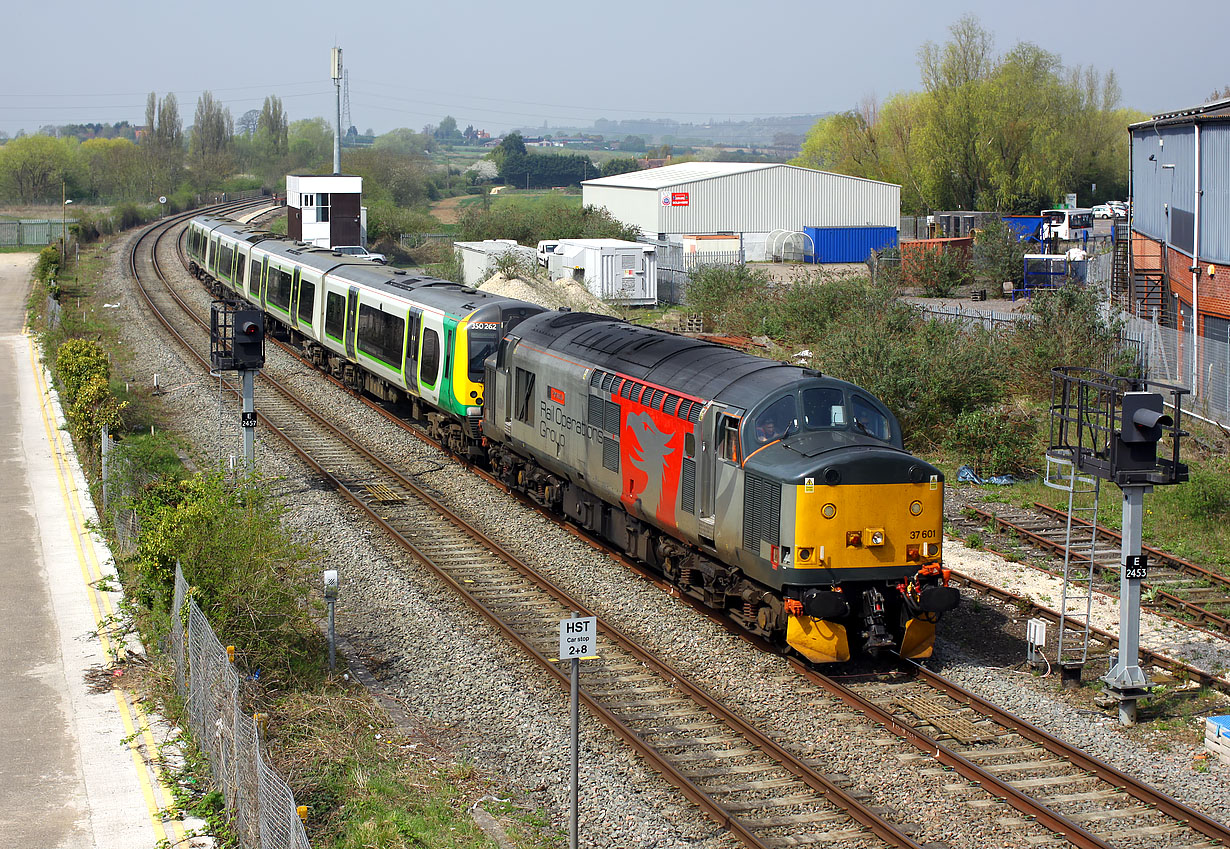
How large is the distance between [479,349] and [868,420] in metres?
10.1

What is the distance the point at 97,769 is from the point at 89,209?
9530 cm

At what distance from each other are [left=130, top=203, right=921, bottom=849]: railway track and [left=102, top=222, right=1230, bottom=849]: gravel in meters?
0.21

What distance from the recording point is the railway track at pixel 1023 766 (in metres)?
9.67

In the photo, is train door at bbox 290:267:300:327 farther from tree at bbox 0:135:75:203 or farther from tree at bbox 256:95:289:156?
tree at bbox 256:95:289:156

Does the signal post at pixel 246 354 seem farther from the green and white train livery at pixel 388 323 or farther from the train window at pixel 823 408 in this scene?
the train window at pixel 823 408

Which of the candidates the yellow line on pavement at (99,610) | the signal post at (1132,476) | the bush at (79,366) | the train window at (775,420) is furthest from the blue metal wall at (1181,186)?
the bush at (79,366)

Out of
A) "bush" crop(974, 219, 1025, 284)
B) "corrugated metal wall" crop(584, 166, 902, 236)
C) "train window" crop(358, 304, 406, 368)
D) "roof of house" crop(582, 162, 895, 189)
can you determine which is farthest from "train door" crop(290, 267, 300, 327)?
"roof of house" crop(582, 162, 895, 189)

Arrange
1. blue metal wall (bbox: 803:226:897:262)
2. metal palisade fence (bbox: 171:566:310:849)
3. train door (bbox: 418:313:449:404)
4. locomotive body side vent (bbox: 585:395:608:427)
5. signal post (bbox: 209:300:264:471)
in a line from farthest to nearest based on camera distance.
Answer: blue metal wall (bbox: 803:226:897:262) → train door (bbox: 418:313:449:404) → signal post (bbox: 209:300:264:471) → locomotive body side vent (bbox: 585:395:608:427) → metal palisade fence (bbox: 171:566:310:849)

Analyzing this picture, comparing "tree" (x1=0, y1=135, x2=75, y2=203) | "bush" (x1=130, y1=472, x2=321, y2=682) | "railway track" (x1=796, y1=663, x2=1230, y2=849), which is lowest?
"railway track" (x1=796, y1=663, x2=1230, y2=849)

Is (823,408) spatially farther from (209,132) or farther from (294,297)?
(209,132)

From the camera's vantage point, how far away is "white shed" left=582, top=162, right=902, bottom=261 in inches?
2339

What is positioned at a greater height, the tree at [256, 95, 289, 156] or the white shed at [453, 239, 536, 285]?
the tree at [256, 95, 289, 156]

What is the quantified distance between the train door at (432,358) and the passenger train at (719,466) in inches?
4.9

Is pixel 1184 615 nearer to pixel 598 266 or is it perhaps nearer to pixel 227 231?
pixel 598 266
